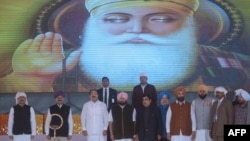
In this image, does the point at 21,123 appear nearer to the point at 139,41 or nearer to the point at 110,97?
the point at 110,97

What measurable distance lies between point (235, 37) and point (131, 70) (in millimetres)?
1712

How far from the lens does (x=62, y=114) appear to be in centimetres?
1106

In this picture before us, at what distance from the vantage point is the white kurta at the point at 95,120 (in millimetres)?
11117

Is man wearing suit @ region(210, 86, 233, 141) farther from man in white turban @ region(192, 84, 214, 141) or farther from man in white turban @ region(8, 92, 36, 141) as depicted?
man in white turban @ region(8, 92, 36, 141)

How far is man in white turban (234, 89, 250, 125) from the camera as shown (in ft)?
34.8

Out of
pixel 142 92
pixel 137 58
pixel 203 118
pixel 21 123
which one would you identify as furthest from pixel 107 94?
pixel 203 118

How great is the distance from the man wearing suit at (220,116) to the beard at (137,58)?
159 cm

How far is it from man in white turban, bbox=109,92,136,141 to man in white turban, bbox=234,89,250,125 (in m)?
1.43

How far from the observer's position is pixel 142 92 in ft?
37.9

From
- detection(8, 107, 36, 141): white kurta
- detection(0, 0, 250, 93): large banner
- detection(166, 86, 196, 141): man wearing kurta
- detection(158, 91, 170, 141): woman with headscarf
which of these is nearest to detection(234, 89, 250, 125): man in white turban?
detection(166, 86, 196, 141): man wearing kurta

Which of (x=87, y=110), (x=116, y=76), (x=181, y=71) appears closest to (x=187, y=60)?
(x=181, y=71)

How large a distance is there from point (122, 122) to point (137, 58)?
169 cm

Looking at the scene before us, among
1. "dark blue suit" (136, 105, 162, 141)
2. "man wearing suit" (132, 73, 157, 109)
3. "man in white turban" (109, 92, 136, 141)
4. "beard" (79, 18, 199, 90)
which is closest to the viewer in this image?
"dark blue suit" (136, 105, 162, 141)

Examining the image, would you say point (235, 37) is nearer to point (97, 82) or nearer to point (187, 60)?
point (187, 60)
